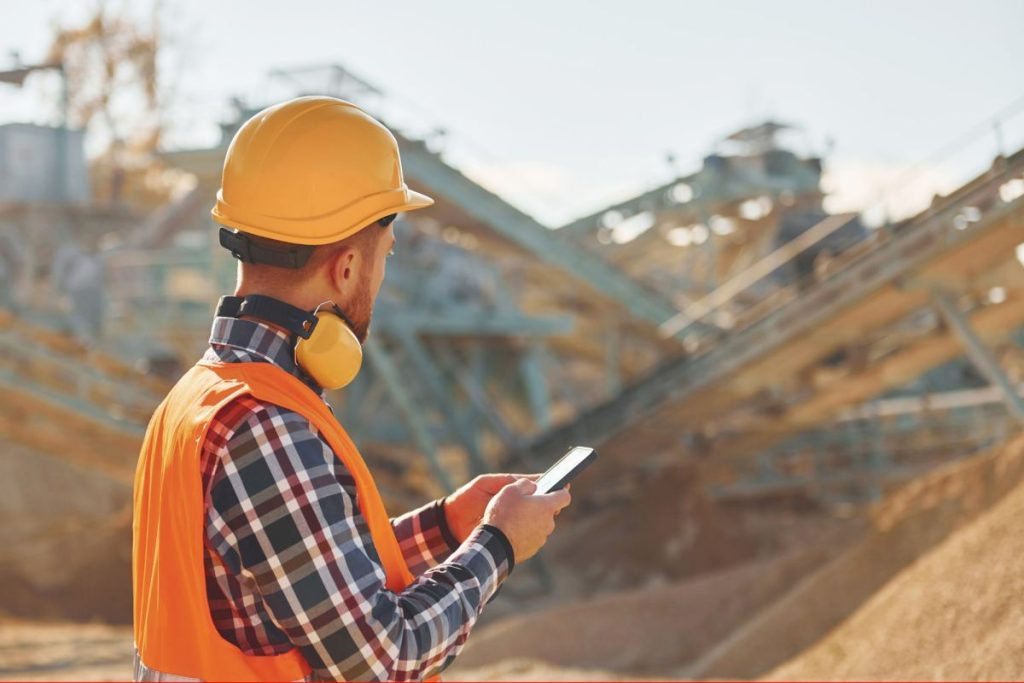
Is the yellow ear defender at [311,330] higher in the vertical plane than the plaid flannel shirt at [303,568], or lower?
higher

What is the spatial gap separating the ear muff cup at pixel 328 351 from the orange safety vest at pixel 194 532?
0.27 ft

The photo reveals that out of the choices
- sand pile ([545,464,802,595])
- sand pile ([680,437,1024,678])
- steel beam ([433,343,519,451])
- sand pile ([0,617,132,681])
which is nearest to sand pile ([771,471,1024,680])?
sand pile ([680,437,1024,678])

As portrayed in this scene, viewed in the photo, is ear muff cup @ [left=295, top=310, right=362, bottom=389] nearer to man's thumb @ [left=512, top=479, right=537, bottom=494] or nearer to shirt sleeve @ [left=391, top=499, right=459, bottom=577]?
man's thumb @ [left=512, top=479, right=537, bottom=494]

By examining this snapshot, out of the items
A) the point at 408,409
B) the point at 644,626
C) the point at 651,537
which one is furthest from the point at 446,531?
the point at 651,537

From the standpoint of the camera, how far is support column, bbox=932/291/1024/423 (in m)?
13.2

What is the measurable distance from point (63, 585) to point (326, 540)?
1785cm

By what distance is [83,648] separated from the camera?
14859mm

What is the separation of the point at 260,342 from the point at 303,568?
58cm

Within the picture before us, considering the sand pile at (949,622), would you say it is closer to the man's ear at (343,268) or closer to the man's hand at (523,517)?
the man's hand at (523,517)

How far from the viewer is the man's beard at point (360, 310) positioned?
9.70ft

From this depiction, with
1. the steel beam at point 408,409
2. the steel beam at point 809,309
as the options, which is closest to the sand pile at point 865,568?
the steel beam at point 809,309

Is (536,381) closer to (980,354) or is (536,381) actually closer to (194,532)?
(980,354)

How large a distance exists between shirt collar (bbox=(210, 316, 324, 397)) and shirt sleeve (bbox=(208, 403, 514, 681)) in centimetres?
23

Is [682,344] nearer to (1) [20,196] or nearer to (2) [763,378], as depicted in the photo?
(2) [763,378]
